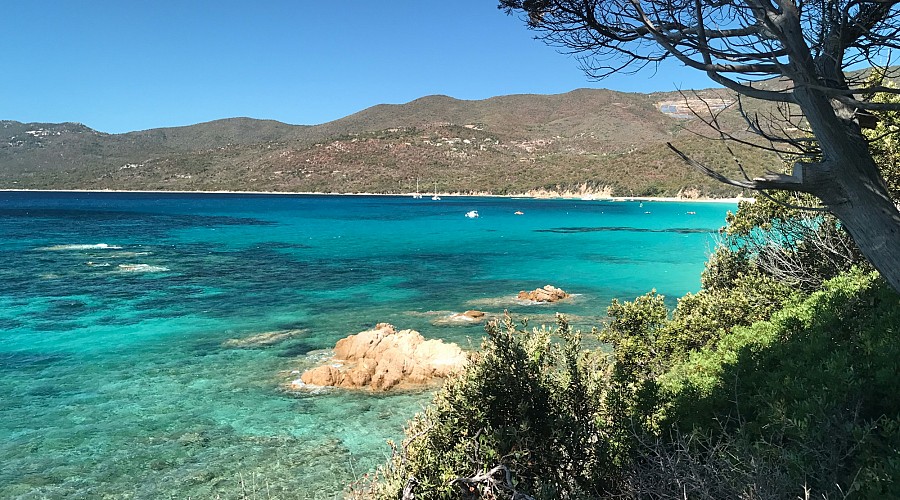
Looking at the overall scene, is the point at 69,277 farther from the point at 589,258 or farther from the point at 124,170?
the point at 124,170

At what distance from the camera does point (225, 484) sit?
8.99m

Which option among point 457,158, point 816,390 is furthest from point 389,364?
point 457,158

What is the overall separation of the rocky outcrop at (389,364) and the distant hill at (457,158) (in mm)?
105147

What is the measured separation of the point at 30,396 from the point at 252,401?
5.58m

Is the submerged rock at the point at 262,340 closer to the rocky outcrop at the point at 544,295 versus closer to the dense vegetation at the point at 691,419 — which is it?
the rocky outcrop at the point at 544,295

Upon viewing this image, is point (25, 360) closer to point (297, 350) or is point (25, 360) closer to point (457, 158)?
point (297, 350)

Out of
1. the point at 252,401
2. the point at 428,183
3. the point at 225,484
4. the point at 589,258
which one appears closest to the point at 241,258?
the point at 589,258

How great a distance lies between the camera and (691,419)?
18.8 feet

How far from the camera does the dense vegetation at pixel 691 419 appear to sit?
4.02 metres

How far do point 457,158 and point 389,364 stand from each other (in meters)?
139

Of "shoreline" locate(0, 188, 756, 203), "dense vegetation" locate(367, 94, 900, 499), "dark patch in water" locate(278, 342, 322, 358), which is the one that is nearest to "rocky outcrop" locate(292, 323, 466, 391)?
"dark patch in water" locate(278, 342, 322, 358)

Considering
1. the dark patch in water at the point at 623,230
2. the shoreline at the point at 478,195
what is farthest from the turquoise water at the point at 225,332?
the shoreline at the point at 478,195

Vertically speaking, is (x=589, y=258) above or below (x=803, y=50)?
below

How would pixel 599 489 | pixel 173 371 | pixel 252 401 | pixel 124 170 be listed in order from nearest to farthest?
1. pixel 599 489
2. pixel 252 401
3. pixel 173 371
4. pixel 124 170
